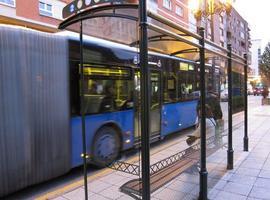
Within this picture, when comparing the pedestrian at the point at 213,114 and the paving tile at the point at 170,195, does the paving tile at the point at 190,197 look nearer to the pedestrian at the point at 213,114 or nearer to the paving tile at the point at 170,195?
the paving tile at the point at 170,195

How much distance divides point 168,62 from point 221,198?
13.9 feet

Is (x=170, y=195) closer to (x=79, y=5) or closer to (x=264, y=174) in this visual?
(x=264, y=174)

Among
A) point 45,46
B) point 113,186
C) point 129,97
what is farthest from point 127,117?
point 45,46

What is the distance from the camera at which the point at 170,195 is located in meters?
4.34

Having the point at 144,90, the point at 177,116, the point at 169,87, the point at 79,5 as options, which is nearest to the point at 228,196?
the point at 144,90

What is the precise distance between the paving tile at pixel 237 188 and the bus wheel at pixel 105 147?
2.54 metres

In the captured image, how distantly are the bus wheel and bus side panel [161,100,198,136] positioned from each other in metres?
2.27

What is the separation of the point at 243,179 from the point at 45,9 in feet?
58.8

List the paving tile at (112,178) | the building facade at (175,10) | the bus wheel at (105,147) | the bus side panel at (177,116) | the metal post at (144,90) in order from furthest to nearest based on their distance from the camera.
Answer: the building facade at (175,10) → the bus side panel at (177,116) → the bus wheel at (105,147) → the paving tile at (112,178) → the metal post at (144,90)

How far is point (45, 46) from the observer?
483 cm

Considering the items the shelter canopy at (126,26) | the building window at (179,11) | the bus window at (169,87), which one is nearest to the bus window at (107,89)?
the shelter canopy at (126,26)

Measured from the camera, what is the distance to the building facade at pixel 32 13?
1650cm

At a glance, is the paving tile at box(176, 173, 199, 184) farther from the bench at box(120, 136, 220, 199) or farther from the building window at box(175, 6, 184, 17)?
the building window at box(175, 6, 184, 17)

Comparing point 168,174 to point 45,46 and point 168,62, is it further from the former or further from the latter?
point 168,62
